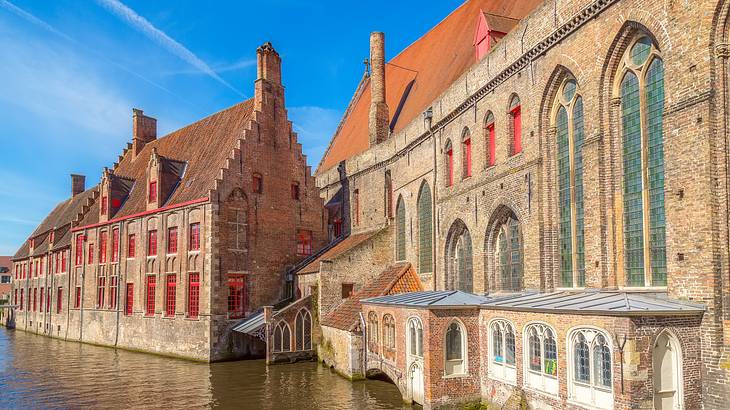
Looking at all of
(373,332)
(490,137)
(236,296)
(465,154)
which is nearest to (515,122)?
(490,137)

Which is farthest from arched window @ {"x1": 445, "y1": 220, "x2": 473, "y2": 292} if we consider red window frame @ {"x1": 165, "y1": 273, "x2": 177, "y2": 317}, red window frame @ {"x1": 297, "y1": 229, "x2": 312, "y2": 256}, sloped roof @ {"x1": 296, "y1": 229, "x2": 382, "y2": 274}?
red window frame @ {"x1": 165, "y1": 273, "x2": 177, "y2": 317}

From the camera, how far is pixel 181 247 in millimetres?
25047

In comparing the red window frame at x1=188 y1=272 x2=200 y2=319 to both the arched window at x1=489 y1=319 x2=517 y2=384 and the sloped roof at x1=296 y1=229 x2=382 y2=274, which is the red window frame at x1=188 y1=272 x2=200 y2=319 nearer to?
the sloped roof at x1=296 y1=229 x2=382 y2=274

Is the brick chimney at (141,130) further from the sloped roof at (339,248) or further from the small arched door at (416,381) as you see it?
the small arched door at (416,381)

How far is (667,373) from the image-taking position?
905cm

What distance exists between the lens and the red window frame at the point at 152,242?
88.4ft

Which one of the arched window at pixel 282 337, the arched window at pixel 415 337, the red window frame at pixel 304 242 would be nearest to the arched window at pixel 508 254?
the arched window at pixel 415 337

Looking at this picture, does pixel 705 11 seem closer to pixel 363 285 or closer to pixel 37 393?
pixel 363 285

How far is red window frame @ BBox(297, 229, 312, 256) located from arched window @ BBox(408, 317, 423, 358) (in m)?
13.7

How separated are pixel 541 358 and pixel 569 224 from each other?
132 inches

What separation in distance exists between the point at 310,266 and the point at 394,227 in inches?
152

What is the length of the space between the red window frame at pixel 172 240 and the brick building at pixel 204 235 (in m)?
0.05

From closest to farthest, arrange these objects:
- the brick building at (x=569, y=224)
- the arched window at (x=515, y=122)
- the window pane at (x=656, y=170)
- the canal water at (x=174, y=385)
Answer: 1. the brick building at (x=569, y=224)
2. the window pane at (x=656, y=170)
3. the arched window at (x=515, y=122)
4. the canal water at (x=174, y=385)

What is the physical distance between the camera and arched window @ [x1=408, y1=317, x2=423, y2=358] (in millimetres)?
13406
